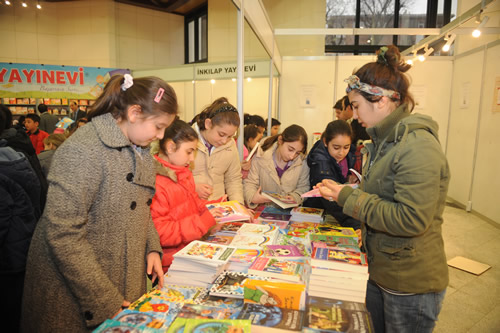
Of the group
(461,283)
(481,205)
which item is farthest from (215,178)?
(481,205)

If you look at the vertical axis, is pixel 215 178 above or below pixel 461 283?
above

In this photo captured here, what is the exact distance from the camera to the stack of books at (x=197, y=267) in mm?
1408

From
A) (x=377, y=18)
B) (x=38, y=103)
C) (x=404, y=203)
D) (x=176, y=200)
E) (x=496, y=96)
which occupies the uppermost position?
(x=377, y=18)

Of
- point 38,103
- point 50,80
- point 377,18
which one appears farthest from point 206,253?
point 50,80

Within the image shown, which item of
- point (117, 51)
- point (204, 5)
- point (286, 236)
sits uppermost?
point (204, 5)

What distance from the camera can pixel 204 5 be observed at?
32.2 feet

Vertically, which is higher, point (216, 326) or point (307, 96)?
point (307, 96)

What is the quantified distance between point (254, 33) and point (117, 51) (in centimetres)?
757

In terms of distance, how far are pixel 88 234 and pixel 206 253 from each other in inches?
19.5

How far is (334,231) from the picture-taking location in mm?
1921

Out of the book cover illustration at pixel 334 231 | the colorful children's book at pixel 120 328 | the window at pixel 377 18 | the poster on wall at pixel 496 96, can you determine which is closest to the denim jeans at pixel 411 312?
the book cover illustration at pixel 334 231

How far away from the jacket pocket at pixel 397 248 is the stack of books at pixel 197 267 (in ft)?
2.29

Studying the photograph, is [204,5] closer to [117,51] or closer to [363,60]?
[117,51]

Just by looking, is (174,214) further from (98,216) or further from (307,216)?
(307,216)
